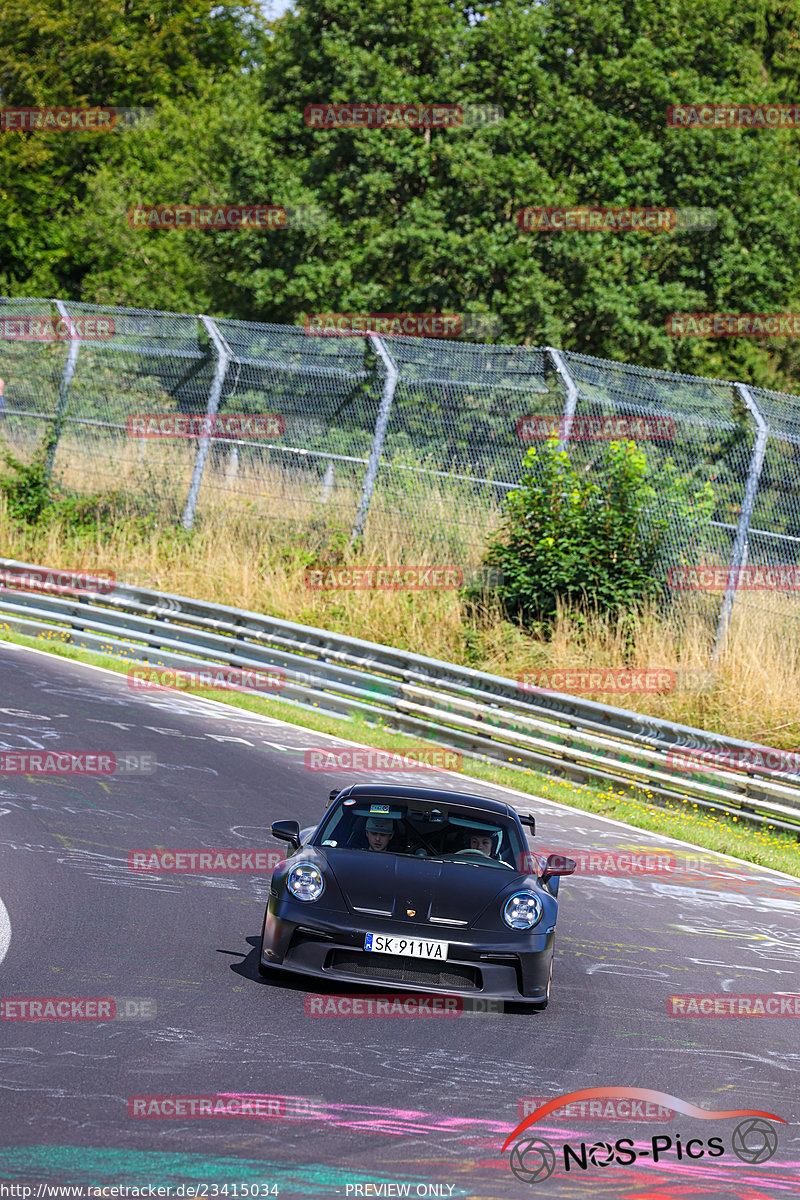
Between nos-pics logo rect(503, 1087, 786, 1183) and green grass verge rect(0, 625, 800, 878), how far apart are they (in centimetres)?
664

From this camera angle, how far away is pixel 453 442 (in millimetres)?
17453

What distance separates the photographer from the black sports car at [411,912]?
654 centimetres

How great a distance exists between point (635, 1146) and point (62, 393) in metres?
18.0

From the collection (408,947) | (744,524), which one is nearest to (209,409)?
(744,524)

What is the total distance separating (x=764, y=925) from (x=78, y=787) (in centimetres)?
545

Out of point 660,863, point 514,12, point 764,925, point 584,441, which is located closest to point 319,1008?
point 764,925

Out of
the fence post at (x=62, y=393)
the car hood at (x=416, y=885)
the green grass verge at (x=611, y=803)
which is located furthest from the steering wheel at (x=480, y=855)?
the fence post at (x=62, y=393)

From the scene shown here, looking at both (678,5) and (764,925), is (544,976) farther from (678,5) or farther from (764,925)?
(678,5)

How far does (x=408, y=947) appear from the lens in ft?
21.4

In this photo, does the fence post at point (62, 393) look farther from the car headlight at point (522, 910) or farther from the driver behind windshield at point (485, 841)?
the car headlight at point (522, 910)

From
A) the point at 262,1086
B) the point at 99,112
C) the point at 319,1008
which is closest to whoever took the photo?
the point at 262,1086

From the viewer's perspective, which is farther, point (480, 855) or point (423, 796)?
point (423, 796)

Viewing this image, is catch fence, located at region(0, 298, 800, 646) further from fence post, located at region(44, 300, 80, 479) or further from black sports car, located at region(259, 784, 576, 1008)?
black sports car, located at region(259, 784, 576, 1008)

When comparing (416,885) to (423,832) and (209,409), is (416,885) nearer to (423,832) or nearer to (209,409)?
(423,832)
